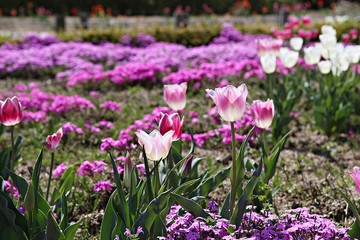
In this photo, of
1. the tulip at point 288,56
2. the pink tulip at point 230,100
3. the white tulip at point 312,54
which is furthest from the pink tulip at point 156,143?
the white tulip at point 312,54

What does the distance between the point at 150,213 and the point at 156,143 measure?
1.12ft

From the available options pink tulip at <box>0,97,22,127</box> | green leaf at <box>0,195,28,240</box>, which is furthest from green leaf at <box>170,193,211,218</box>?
pink tulip at <box>0,97,22,127</box>

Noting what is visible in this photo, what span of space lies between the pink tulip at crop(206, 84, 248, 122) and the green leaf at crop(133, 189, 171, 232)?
428 mm

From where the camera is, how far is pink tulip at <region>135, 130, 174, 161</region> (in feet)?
7.40

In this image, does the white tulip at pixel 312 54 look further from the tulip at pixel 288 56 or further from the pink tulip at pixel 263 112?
the pink tulip at pixel 263 112

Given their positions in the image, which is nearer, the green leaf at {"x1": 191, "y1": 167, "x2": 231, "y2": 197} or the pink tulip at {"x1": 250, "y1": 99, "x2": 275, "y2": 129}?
the pink tulip at {"x1": 250, "y1": 99, "x2": 275, "y2": 129}

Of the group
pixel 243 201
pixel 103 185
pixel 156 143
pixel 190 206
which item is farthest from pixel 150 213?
pixel 103 185

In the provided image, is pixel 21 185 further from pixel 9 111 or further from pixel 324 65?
pixel 324 65

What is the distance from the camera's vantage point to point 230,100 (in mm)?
2459

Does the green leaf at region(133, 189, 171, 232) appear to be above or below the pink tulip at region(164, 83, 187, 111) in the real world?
below

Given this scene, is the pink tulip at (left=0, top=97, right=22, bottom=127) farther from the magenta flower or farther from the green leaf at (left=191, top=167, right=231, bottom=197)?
the magenta flower

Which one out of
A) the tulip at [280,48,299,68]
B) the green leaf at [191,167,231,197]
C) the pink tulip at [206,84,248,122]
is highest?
the pink tulip at [206,84,248,122]

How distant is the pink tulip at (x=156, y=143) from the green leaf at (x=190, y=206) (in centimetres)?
25

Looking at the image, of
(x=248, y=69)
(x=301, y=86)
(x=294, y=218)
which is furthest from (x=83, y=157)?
(x=248, y=69)
